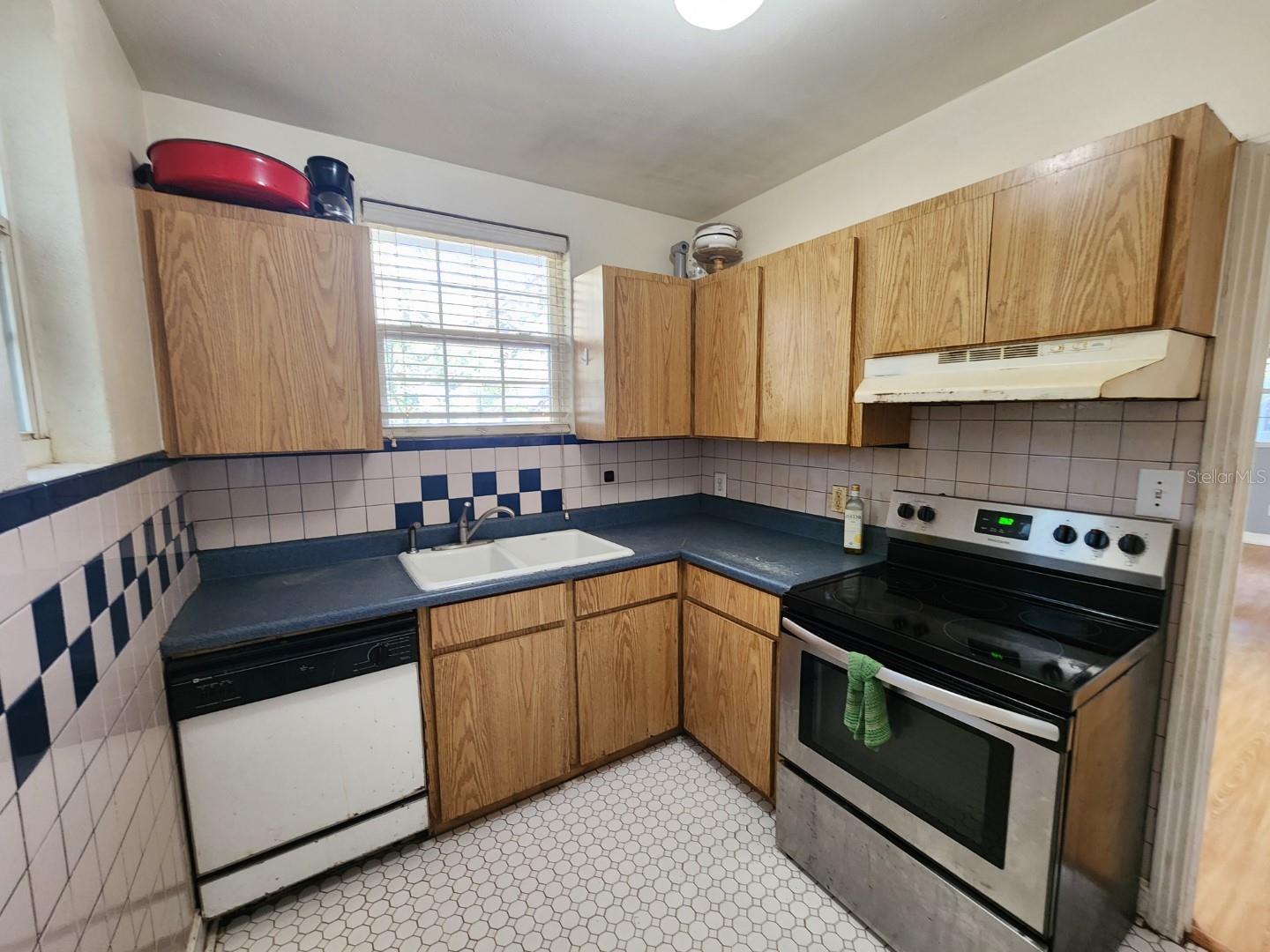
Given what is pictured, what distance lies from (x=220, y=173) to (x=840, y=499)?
2292 mm

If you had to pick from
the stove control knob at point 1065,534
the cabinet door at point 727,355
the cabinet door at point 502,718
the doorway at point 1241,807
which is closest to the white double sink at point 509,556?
the cabinet door at point 502,718

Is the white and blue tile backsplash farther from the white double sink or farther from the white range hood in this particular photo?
the white range hood

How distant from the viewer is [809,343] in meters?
1.88

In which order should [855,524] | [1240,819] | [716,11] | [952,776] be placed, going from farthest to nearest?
[855,524] < [1240,819] < [952,776] < [716,11]

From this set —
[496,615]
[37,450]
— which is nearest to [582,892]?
[496,615]

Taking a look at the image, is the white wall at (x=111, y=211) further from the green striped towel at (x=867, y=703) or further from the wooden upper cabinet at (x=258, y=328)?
the green striped towel at (x=867, y=703)

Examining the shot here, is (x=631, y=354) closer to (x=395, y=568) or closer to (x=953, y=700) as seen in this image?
(x=395, y=568)

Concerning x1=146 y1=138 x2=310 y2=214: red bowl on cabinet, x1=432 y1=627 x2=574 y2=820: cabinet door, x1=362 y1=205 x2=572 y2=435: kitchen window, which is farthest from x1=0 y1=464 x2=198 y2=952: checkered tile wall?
x1=362 y1=205 x2=572 y2=435: kitchen window

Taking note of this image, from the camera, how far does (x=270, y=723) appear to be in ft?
4.64

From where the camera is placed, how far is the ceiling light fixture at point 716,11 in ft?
3.61

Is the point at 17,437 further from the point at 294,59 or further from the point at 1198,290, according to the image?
the point at 1198,290

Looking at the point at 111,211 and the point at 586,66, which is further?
the point at 586,66

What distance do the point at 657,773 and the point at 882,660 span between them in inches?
45.3

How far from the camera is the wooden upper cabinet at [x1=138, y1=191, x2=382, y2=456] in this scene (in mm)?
1441
